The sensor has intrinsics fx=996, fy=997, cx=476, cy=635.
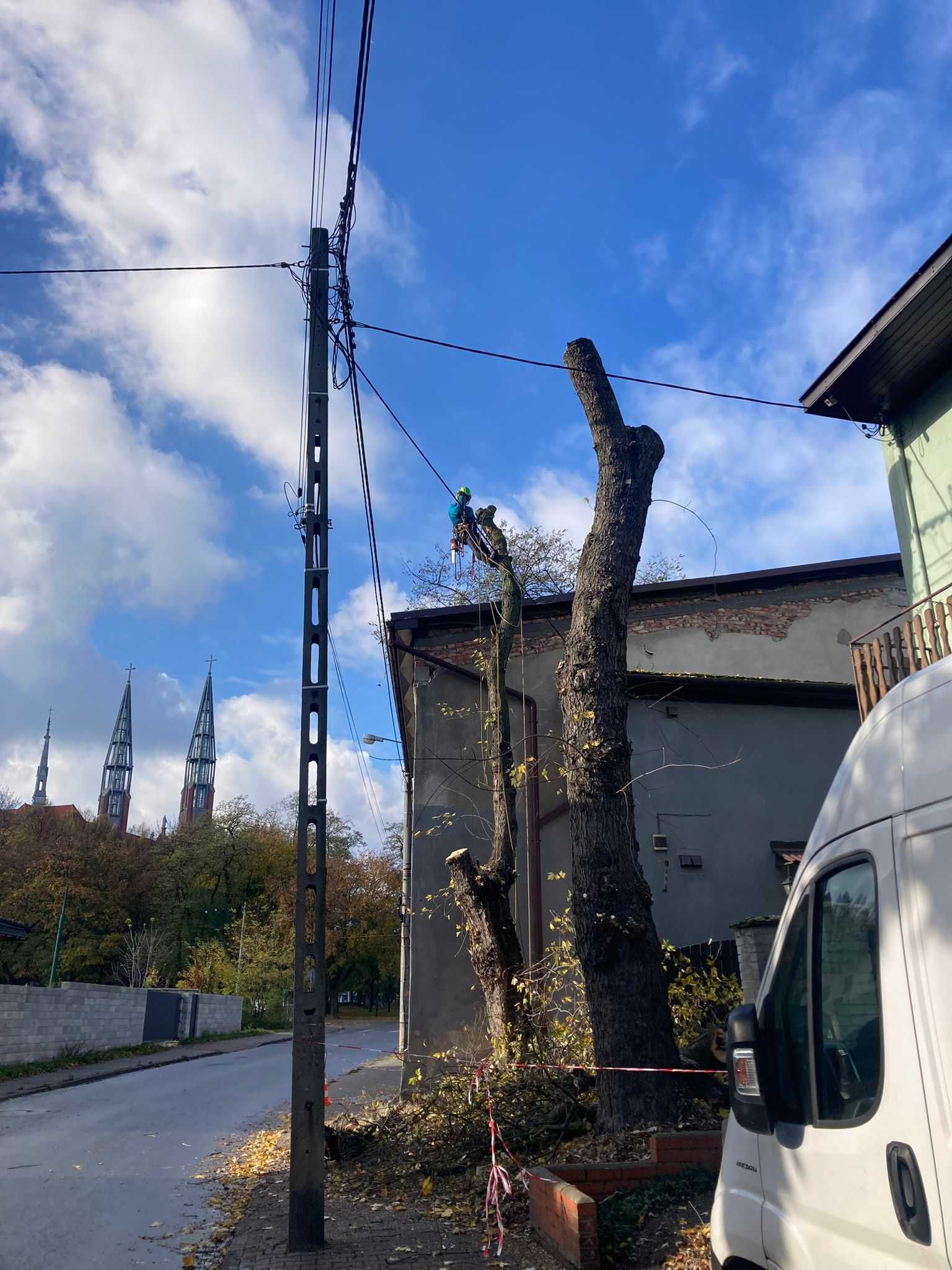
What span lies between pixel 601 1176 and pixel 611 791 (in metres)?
2.88

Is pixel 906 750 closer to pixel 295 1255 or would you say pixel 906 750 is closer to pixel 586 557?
pixel 295 1255

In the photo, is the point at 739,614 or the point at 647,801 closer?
the point at 647,801

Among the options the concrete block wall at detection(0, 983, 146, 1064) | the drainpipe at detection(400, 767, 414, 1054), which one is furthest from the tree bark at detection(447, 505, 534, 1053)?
the concrete block wall at detection(0, 983, 146, 1064)

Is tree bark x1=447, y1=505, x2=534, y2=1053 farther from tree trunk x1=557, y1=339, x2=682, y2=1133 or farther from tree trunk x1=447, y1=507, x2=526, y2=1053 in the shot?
tree trunk x1=557, y1=339, x2=682, y2=1133

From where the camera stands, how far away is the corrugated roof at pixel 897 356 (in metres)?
10.7

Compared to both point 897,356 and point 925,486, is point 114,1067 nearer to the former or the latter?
point 925,486

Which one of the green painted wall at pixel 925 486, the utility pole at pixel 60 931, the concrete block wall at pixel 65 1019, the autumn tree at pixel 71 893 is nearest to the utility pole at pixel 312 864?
the green painted wall at pixel 925 486

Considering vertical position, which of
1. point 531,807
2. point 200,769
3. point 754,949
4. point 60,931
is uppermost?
point 200,769

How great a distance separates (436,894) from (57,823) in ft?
141

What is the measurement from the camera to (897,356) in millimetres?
11742

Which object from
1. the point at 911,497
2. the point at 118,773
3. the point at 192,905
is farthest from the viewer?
the point at 118,773

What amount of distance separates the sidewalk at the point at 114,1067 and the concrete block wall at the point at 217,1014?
1.01m

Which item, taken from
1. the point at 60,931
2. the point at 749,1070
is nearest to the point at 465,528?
the point at 749,1070

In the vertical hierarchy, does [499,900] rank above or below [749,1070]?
above
